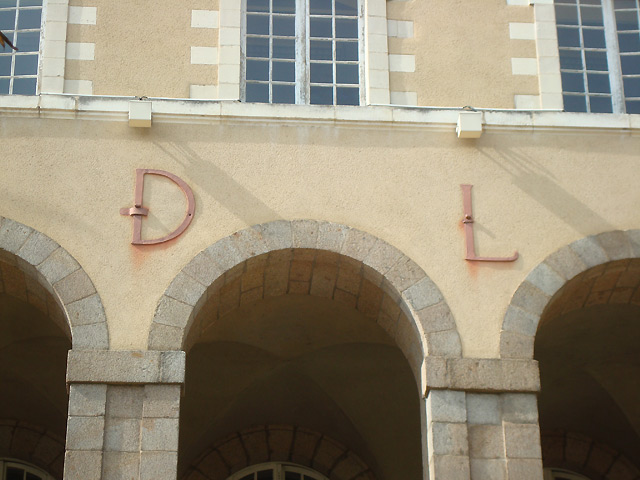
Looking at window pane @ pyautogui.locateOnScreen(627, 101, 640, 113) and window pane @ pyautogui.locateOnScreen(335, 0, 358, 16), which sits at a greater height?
window pane @ pyautogui.locateOnScreen(335, 0, 358, 16)

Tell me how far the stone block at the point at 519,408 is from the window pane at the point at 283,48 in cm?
392

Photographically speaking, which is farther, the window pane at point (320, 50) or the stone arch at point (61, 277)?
Result: the window pane at point (320, 50)

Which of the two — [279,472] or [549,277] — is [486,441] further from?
[279,472]

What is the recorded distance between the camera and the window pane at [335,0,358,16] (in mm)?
11799

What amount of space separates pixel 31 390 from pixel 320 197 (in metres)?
4.24

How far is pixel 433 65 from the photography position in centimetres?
1147

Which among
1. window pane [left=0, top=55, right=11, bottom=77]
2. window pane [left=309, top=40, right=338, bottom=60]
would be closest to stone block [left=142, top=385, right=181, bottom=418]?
window pane [left=0, top=55, right=11, bottom=77]

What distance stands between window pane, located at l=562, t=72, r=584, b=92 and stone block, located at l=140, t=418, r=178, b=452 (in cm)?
503

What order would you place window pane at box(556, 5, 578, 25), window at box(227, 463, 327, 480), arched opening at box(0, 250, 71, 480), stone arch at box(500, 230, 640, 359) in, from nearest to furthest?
1. stone arch at box(500, 230, 640, 359)
2. window pane at box(556, 5, 578, 25)
3. arched opening at box(0, 250, 71, 480)
4. window at box(227, 463, 327, 480)

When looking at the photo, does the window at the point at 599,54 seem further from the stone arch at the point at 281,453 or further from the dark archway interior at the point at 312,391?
the stone arch at the point at 281,453

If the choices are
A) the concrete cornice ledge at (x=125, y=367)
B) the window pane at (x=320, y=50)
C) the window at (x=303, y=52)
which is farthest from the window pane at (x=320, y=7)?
the concrete cornice ledge at (x=125, y=367)

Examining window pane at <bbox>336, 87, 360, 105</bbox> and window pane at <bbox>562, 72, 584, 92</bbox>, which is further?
window pane at <bbox>562, 72, 584, 92</bbox>

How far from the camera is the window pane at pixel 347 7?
11.8 metres

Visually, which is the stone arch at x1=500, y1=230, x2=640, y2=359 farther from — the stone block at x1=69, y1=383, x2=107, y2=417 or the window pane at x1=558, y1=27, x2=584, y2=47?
the stone block at x1=69, y1=383, x2=107, y2=417
